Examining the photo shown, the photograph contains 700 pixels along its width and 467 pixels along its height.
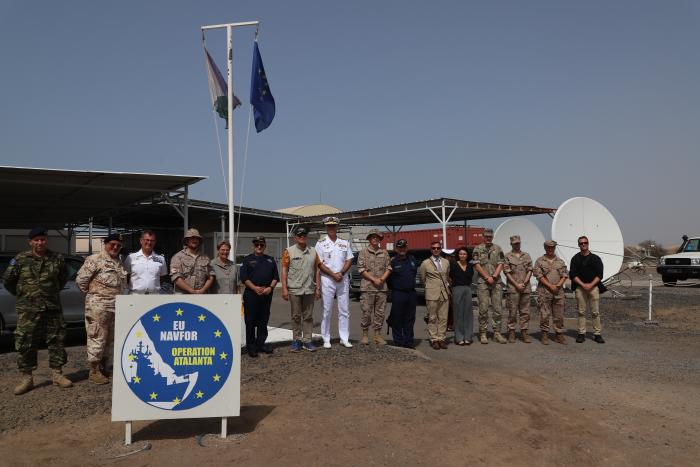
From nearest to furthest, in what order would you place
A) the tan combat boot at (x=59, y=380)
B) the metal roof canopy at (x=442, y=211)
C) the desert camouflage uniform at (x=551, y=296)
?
the tan combat boot at (x=59, y=380) < the desert camouflage uniform at (x=551, y=296) < the metal roof canopy at (x=442, y=211)

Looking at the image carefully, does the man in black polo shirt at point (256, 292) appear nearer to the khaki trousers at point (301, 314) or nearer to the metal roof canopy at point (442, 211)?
the khaki trousers at point (301, 314)

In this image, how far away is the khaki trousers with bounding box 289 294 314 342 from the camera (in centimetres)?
729

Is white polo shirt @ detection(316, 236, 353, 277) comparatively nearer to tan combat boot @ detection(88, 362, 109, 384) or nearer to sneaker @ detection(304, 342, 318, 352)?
sneaker @ detection(304, 342, 318, 352)

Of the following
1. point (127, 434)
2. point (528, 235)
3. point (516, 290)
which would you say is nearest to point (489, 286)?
point (516, 290)

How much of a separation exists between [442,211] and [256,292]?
34.2ft

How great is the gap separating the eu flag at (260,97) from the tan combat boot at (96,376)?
16.4 ft

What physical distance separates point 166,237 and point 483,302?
74.2 ft

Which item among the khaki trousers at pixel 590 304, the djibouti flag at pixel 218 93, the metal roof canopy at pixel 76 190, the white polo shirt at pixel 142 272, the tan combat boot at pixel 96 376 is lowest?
the tan combat boot at pixel 96 376

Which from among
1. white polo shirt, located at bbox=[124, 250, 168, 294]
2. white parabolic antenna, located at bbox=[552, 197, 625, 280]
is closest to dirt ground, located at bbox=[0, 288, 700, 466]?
white polo shirt, located at bbox=[124, 250, 168, 294]

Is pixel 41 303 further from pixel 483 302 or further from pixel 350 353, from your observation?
pixel 483 302

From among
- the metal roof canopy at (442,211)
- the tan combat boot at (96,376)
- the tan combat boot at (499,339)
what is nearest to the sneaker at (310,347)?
the tan combat boot at (96,376)

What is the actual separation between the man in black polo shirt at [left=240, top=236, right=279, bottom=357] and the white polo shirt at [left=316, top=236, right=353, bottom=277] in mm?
754

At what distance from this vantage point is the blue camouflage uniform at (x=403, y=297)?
799cm

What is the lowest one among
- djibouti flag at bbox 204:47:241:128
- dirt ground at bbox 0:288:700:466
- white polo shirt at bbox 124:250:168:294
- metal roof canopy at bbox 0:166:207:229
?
dirt ground at bbox 0:288:700:466
